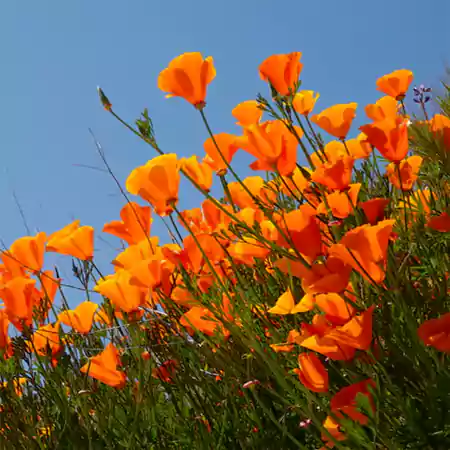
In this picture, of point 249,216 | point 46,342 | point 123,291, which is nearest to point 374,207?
point 249,216

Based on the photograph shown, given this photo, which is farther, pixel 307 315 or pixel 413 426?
pixel 307 315

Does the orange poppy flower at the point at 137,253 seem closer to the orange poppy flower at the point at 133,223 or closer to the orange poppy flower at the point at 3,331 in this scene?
the orange poppy flower at the point at 133,223

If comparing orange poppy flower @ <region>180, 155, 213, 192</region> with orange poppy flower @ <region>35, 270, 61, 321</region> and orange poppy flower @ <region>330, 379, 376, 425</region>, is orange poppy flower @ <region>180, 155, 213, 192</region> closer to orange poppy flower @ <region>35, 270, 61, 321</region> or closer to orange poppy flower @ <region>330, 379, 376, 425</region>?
orange poppy flower @ <region>35, 270, 61, 321</region>

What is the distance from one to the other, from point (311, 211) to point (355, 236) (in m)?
0.29

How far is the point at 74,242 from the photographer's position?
5.91 ft

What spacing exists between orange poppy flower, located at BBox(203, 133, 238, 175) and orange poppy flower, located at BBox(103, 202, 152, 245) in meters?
0.23

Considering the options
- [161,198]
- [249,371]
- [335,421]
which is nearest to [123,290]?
[161,198]

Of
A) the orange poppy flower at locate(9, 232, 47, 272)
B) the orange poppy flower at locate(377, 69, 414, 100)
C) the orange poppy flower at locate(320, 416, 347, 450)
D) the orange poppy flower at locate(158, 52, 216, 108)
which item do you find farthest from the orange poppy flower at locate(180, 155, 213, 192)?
the orange poppy flower at locate(320, 416, 347, 450)

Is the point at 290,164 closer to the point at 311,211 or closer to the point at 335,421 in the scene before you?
the point at 311,211

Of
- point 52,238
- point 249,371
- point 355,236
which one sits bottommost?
point 249,371

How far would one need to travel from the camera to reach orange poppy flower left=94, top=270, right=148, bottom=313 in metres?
1.59

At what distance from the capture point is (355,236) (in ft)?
3.62

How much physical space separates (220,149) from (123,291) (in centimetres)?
45

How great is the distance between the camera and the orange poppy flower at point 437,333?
1.06 metres
